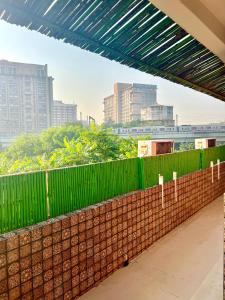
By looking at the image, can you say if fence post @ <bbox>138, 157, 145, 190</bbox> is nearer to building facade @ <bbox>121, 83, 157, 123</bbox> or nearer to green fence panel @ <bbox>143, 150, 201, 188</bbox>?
green fence panel @ <bbox>143, 150, 201, 188</bbox>

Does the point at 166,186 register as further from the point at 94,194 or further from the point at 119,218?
the point at 94,194

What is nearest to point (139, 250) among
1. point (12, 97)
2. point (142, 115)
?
point (12, 97)

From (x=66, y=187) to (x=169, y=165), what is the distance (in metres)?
3.25

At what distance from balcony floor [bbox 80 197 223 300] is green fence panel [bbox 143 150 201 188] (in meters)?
1.31

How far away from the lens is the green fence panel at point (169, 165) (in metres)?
5.34

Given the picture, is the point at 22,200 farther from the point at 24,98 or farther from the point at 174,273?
the point at 24,98

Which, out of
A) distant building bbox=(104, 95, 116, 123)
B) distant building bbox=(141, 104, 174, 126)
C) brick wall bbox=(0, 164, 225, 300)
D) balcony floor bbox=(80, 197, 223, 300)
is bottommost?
balcony floor bbox=(80, 197, 223, 300)

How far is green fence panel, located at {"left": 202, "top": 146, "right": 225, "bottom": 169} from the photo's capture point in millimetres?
8234

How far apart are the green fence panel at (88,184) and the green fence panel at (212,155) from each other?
4063 millimetres

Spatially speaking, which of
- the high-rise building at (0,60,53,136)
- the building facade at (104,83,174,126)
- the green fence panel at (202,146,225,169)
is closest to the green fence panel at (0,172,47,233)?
the green fence panel at (202,146,225,169)

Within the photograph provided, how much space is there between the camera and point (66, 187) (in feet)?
11.9

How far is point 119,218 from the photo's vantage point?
14.2 ft

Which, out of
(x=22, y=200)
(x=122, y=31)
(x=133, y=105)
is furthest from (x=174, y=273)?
(x=133, y=105)

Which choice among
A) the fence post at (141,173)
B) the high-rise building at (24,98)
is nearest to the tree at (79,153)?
the fence post at (141,173)
